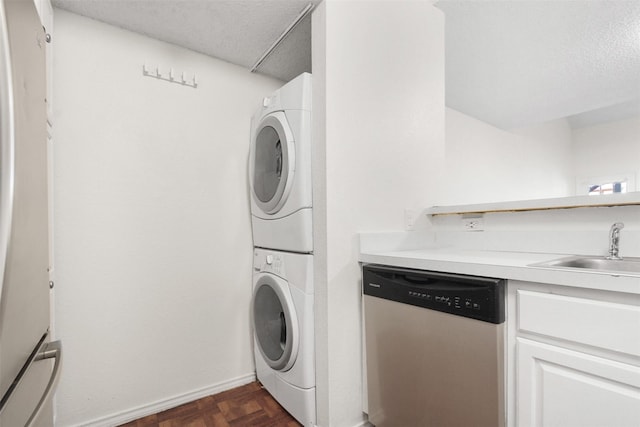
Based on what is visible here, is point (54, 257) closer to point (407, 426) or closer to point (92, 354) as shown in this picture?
point (92, 354)

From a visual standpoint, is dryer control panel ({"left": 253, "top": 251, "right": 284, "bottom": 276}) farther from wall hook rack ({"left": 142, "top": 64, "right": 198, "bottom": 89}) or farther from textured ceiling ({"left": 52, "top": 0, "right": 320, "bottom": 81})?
textured ceiling ({"left": 52, "top": 0, "right": 320, "bottom": 81})

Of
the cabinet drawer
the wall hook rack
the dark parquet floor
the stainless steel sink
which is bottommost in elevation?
the dark parquet floor

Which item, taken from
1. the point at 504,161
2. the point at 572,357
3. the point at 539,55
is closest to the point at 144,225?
the point at 572,357

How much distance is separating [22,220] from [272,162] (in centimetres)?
125

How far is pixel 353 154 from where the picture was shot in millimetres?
1547

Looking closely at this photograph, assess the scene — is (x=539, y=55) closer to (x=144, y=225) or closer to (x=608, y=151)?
(x=144, y=225)

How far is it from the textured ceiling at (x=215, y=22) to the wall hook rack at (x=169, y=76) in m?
0.19

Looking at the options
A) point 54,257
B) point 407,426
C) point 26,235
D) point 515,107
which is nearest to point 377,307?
point 407,426

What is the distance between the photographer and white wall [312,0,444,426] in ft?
4.83

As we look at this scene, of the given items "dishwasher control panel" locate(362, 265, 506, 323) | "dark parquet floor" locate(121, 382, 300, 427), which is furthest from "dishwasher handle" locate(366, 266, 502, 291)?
"dark parquet floor" locate(121, 382, 300, 427)

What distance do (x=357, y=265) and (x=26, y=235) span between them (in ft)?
4.11

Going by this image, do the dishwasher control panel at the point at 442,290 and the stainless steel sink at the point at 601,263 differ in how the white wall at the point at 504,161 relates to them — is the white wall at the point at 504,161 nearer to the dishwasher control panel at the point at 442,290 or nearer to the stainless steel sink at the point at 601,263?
the stainless steel sink at the point at 601,263

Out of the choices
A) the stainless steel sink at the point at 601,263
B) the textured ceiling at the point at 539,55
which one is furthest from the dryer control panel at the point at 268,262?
the textured ceiling at the point at 539,55

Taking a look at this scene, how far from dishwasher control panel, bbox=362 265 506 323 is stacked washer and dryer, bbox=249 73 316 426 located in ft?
1.18
